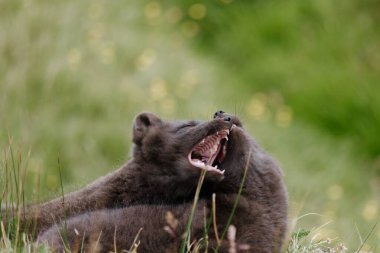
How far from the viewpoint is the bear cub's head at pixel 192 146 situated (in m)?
4.31

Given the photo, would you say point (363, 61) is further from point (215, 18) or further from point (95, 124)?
point (95, 124)

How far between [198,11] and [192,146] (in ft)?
28.0

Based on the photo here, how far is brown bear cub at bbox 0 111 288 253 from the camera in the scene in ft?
12.7

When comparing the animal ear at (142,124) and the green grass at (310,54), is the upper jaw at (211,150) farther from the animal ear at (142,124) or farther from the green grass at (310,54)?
the green grass at (310,54)

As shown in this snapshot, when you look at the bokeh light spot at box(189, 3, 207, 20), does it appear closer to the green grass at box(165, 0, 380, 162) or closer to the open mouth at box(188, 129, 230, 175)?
the green grass at box(165, 0, 380, 162)

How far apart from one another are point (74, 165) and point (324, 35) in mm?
4024

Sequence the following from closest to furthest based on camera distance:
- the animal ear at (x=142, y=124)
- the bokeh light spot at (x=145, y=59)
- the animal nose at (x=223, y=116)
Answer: the animal nose at (x=223, y=116) → the animal ear at (x=142, y=124) → the bokeh light spot at (x=145, y=59)

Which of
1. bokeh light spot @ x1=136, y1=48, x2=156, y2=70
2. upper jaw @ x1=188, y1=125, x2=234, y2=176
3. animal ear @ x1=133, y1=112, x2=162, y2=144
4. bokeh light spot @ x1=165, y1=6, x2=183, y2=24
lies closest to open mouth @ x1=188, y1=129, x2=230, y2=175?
upper jaw @ x1=188, y1=125, x2=234, y2=176

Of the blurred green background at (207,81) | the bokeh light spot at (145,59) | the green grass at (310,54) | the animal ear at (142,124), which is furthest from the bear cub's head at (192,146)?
the green grass at (310,54)

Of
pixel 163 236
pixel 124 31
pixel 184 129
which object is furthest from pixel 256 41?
pixel 163 236

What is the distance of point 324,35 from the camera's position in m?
11.5

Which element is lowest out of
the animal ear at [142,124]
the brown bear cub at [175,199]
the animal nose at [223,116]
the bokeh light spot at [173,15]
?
the brown bear cub at [175,199]

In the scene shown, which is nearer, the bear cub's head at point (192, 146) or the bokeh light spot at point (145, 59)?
the bear cub's head at point (192, 146)

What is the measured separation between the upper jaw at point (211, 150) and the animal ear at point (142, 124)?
1.06 ft
